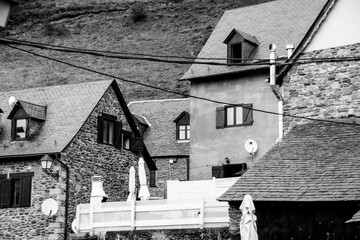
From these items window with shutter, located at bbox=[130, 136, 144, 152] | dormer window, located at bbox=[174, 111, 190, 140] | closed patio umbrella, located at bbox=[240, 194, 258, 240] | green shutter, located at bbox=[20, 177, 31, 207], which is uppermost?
dormer window, located at bbox=[174, 111, 190, 140]

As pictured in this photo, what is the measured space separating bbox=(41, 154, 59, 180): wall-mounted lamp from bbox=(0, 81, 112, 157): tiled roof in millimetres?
564

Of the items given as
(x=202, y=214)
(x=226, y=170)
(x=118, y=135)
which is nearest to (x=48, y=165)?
(x=118, y=135)

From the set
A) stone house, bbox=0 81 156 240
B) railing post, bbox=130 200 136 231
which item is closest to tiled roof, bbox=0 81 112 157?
stone house, bbox=0 81 156 240

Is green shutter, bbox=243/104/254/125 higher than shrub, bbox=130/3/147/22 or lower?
lower

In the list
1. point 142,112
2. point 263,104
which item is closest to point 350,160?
point 263,104

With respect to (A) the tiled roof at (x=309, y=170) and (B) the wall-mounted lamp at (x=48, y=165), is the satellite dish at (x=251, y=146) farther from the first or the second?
(A) the tiled roof at (x=309, y=170)

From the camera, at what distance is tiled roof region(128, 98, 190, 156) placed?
1845 inches

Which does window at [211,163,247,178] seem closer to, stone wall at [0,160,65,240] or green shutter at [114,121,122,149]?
green shutter at [114,121,122,149]

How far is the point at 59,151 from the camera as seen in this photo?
33656 millimetres

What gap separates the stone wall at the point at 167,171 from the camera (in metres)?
46.3

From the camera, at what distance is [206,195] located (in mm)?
29594

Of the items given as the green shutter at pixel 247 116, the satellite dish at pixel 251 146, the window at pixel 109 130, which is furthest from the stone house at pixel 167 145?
the satellite dish at pixel 251 146

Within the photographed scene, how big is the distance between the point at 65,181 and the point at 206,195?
678 centimetres

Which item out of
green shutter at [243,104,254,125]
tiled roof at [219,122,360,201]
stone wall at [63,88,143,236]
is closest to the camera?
tiled roof at [219,122,360,201]
